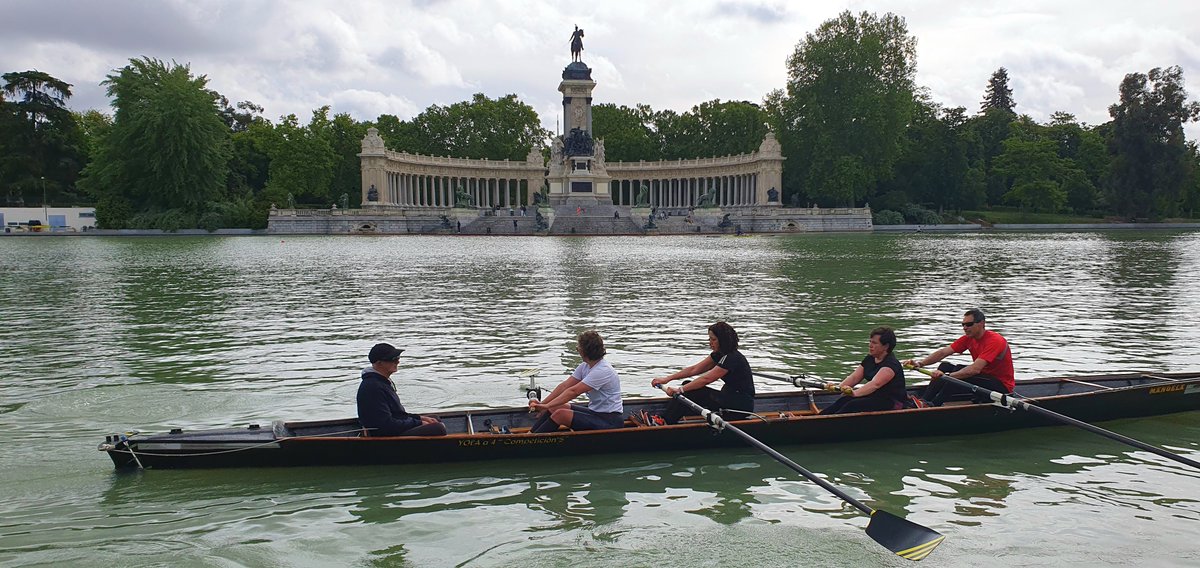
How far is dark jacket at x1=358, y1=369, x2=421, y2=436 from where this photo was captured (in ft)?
28.5

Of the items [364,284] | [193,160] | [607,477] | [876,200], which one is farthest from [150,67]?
A: [607,477]

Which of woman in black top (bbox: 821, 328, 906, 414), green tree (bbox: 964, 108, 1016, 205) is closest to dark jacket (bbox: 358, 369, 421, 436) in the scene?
woman in black top (bbox: 821, 328, 906, 414)

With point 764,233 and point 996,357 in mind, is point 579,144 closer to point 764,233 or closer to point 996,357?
point 764,233

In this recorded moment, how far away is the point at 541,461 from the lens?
914 centimetres

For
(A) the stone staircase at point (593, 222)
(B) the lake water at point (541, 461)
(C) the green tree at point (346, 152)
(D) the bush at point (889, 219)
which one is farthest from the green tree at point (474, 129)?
(B) the lake water at point (541, 461)

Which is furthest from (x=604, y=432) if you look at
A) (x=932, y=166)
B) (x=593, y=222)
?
(x=932, y=166)

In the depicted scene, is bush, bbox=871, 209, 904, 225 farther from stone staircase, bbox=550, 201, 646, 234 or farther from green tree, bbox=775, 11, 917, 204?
stone staircase, bbox=550, 201, 646, 234

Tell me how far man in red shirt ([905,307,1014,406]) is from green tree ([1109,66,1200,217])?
85801 millimetres

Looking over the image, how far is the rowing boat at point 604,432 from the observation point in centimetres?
849

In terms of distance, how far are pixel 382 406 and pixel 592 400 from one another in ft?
7.34

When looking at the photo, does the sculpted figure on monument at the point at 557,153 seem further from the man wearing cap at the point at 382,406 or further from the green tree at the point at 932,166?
the man wearing cap at the point at 382,406

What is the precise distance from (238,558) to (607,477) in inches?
139

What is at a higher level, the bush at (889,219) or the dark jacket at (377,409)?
the bush at (889,219)

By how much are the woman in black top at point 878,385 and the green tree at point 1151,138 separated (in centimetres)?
8714
